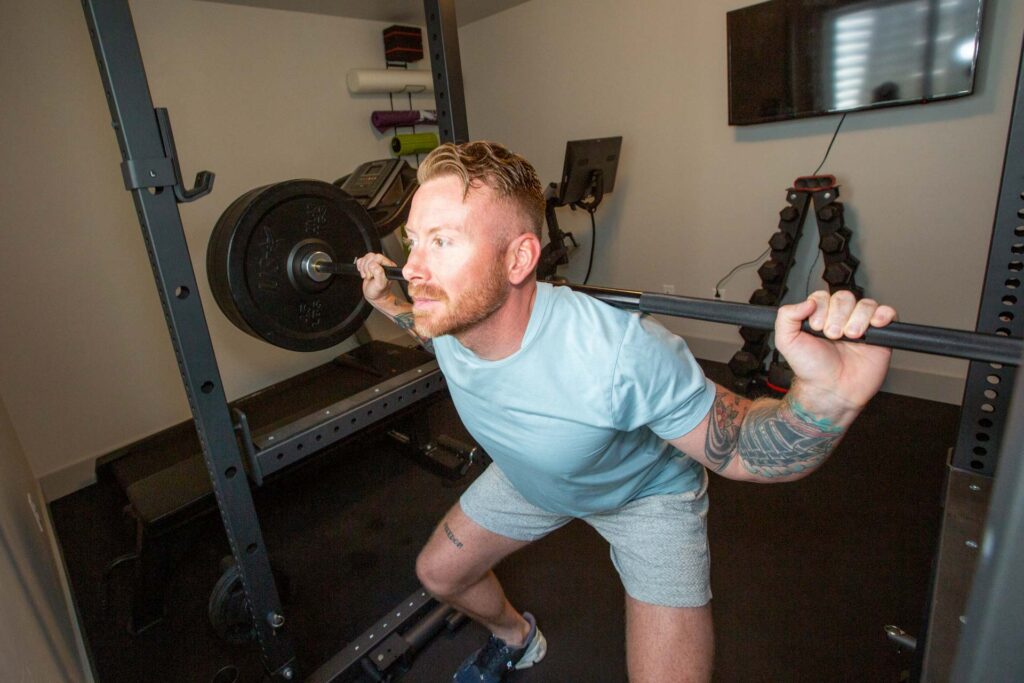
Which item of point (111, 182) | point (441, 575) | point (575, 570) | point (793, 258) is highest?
point (111, 182)

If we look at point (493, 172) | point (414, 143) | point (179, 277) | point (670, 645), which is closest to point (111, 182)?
point (414, 143)

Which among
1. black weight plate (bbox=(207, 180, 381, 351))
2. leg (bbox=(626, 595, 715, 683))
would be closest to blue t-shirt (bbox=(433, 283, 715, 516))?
leg (bbox=(626, 595, 715, 683))

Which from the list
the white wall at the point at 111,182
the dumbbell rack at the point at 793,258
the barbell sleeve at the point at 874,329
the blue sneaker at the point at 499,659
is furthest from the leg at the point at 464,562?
the white wall at the point at 111,182

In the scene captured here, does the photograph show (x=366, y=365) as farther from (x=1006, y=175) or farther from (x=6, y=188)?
(x=1006, y=175)

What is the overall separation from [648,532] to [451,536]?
1.54 feet

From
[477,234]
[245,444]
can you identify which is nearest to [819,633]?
[477,234]

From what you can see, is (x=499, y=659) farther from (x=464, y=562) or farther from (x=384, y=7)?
(x=384, y=7)

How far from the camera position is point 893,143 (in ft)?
8.08

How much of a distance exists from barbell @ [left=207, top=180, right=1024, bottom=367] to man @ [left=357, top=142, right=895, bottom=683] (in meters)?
0.28

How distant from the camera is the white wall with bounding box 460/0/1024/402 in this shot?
237 centimetres

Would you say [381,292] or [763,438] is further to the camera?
[381,292]

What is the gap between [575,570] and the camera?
1815 mm

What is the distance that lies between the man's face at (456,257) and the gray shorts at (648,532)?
1.60ft

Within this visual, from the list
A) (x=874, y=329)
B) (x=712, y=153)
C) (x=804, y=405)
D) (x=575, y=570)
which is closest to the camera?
(x=874, y=329)
